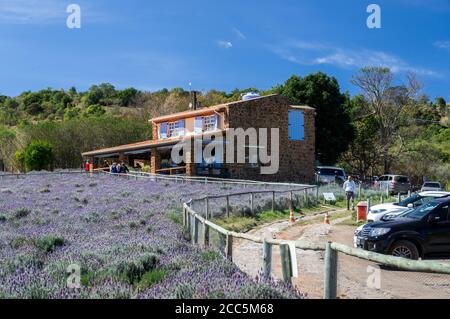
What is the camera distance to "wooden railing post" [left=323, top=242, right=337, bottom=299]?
5.28 m

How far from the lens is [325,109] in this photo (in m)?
50.8

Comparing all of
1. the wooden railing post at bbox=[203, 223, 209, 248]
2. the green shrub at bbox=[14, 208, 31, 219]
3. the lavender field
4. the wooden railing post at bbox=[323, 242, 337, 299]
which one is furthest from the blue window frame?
the wooden railing post at bbox=[323, 242, 337, 299]

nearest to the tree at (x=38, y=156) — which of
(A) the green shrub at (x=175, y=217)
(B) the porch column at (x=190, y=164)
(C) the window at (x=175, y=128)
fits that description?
(C) the window at (x=175, y=128)

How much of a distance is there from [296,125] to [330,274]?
126 feet

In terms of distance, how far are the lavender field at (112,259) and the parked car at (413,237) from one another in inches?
175

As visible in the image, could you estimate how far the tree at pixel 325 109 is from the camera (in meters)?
50.2

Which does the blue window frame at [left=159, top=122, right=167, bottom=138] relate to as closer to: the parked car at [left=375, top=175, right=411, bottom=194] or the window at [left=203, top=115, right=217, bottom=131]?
the window at [left=203, top=115, right=217, bottom=131]

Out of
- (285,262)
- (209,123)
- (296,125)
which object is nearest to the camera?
(285,262)

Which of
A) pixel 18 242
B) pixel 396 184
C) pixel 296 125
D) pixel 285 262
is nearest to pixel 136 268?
pixel 285 262

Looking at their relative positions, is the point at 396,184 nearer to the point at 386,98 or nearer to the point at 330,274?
the point at 386,98

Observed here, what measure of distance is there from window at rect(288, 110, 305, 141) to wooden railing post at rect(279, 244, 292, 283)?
3656 centimetres

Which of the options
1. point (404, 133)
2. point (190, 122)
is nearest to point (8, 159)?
point (190, 122)
